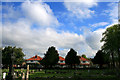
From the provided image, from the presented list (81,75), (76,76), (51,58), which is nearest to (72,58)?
(51,58)

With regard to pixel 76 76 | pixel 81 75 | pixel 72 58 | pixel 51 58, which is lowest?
pixel 81 75

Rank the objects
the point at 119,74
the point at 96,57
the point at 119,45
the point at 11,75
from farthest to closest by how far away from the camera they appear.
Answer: the point at 96,57
the point at 119,45
the point at 119,74
the point at 11,75

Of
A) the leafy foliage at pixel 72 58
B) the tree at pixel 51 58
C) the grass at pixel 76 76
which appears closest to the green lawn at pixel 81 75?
the grass at pixel 76 76

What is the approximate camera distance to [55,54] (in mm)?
69375

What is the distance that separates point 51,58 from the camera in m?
67.1

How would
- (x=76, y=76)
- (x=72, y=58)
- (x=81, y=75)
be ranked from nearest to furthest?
(x=76, y=76)
(x=81, y=75)
(x=72, y=58)

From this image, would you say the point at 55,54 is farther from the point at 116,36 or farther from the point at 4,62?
the point at 116,36

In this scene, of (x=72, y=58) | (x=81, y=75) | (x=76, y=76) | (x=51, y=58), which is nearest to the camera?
(x=76, y=76)

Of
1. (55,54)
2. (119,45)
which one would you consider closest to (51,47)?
(55,54)

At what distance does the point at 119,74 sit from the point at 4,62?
197 ft

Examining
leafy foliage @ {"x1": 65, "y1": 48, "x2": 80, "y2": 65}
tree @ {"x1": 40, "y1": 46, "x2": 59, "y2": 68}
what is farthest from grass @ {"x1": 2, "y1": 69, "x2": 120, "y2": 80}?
tree @ {"x1": 40, "y1": 46, "x2": 59, "y2": 68}

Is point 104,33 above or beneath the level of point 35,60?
above

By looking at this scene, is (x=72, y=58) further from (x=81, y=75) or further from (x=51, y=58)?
(x=81, y=75)

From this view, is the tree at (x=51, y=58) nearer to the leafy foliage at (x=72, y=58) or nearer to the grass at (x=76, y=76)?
the leafy foliage at (x=72, y=58)
